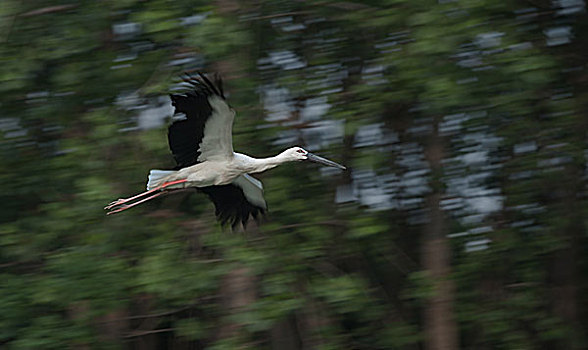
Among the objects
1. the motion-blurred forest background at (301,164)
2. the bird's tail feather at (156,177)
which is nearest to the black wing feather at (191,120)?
the bird's tail feather at (156,177)

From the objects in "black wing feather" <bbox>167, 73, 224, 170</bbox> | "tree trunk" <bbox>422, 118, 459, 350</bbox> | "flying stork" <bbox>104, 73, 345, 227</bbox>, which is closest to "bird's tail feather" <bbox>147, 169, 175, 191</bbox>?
"flying stork" <bbox>104, 73, 345, 227</bbox>

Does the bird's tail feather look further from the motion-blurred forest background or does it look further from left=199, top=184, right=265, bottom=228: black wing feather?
the motion-blurred forest background

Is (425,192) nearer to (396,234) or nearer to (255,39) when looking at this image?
(396,234)

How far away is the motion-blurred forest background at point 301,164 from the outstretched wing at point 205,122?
105 cm

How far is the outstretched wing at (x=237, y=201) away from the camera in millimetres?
6703

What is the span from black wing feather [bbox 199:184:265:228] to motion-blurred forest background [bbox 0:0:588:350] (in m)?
0.31

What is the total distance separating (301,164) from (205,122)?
1713mm

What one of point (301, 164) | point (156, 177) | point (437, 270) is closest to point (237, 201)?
point (301, 164)

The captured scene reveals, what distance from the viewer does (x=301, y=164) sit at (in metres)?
7.34

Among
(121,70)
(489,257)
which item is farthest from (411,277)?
(121,70)

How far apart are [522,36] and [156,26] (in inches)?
96.8

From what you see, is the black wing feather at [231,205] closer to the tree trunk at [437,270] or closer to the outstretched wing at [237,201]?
the outstretched wing at [237,201]

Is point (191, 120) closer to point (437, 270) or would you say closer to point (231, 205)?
point (231, 205)

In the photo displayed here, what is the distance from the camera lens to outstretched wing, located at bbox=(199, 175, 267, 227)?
22.0ft
